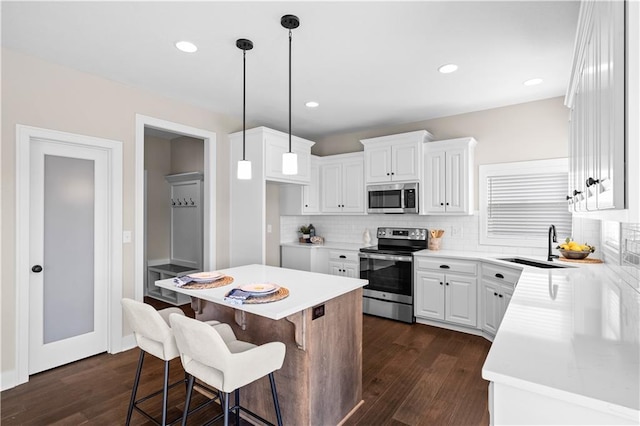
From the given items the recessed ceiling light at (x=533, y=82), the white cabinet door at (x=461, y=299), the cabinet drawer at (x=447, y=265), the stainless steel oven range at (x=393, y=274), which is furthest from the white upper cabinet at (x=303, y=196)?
the recessed ceiling light at (x=533, y=82)

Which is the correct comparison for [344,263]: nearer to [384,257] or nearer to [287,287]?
[384,257]

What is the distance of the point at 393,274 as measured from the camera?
4203 millimetres

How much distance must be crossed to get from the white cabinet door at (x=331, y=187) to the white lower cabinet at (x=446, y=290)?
1.57 metres

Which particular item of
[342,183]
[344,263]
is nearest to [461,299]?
[344,263]

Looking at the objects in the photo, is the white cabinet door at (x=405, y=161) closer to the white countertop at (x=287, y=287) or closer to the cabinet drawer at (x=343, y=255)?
the cabinet drawer at (x=343, y=255)

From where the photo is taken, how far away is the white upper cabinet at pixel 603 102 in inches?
36.2

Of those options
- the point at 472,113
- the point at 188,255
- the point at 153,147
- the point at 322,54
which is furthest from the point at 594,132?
the point at 153,147

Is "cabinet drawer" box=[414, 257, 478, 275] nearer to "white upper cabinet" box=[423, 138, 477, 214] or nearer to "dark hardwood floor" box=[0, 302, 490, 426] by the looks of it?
"white upper cabinet" box=[423, 138, 477, 214]

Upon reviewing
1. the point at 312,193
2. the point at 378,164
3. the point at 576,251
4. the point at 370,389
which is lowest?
the point at 370,389

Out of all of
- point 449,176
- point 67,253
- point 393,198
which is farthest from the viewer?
point 393,198

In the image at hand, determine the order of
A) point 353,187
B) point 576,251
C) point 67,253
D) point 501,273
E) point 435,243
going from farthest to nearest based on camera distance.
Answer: point 353,187 < point 435,243 < point 501,273 < point 67,253 < point 576,251

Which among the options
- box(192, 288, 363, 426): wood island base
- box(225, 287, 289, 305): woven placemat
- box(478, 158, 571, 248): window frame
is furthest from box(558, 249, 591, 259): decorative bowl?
box(225, 287, 289, 305): woven placemat

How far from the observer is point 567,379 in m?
0.92

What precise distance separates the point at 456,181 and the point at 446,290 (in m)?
1.31
